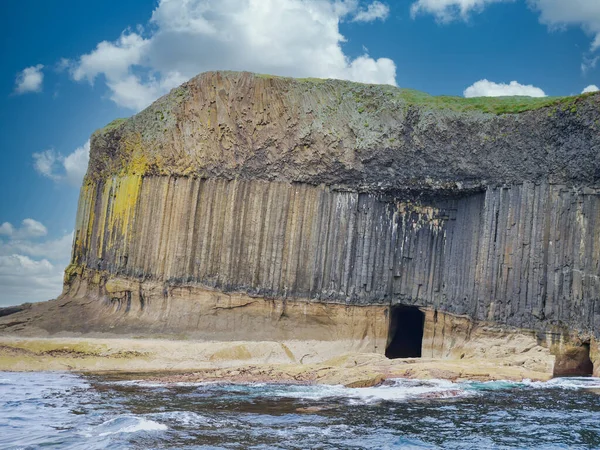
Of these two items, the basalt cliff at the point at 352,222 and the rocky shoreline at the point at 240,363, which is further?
the basalt cliff at the point at 352,222

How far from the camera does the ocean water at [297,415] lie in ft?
51.5

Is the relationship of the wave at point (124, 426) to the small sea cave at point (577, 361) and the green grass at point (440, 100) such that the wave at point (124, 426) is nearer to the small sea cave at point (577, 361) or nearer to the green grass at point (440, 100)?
the small sea cave at point (577, 361)

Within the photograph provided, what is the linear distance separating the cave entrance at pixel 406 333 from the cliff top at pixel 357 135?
21.8 feet

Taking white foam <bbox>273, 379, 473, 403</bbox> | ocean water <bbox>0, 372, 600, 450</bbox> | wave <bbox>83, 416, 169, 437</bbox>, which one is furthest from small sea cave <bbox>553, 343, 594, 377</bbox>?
wave <bbox>83, 416, 169, 437</bbox>

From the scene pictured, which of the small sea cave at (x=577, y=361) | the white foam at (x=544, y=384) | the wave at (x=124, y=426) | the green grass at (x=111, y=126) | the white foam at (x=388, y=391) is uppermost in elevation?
the green grass at (x=111, y=126)

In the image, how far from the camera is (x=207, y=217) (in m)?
36.0

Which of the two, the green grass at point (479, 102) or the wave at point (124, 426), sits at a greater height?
the green grass at point (479, 102)

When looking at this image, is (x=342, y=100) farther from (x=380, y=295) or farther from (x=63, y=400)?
(x=63, y=400)

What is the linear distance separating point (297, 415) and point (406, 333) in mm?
18607

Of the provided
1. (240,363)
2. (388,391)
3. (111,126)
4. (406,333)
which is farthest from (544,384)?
(111,126)

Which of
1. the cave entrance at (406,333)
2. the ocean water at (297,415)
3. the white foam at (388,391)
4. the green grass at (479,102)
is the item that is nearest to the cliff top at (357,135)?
the green grass at (479,102)

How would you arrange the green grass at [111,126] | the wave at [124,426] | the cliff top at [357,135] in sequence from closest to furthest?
the wave at [124,426]
the cliff top at [357,135]
the green grass at [111,126]

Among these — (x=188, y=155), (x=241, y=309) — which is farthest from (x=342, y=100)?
(x=241, y=309)

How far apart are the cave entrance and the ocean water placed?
33.6ft
